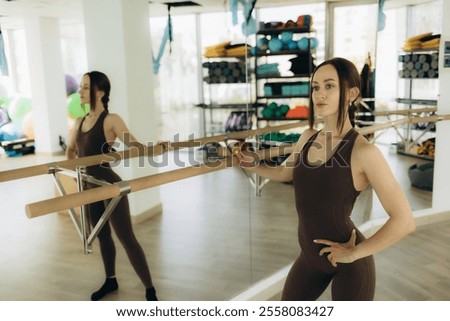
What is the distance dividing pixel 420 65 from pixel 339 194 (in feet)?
16.3

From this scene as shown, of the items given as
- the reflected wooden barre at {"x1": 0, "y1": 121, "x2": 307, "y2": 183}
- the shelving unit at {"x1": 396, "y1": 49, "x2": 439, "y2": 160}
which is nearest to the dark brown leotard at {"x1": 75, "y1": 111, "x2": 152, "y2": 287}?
the reflected wooden barre at {"x1": 0, "y1": 121, "x2": 307, "y2": 183}

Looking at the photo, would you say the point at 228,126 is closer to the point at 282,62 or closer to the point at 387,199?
the point at 282,62

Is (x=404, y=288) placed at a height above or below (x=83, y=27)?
below

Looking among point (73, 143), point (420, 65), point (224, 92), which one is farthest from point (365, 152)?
point (420, 65)

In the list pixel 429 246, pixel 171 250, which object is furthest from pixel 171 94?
pixel 429 246

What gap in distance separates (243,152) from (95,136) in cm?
95

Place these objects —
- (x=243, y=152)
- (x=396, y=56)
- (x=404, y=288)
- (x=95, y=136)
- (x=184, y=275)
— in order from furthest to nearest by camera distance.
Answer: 1. (x=396, y=56)
2. (x=184, y=275)
3. (x=404, y=288)
4. (x=95, y=136)
5. (x=243, y=152)

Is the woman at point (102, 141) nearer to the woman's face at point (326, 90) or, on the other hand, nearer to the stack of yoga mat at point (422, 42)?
the woman's face at point (326, 90)

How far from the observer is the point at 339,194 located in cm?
133

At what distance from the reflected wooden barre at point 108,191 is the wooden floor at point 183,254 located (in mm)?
1143

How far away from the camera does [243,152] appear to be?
177 cm

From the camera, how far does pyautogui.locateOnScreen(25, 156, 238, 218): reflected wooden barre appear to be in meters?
1.20

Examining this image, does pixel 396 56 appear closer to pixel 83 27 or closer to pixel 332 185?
pixel 83 27

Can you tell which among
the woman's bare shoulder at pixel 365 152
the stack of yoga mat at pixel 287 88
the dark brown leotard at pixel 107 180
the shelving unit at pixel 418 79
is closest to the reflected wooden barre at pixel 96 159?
the dark brown leotard at pixel 107 180
